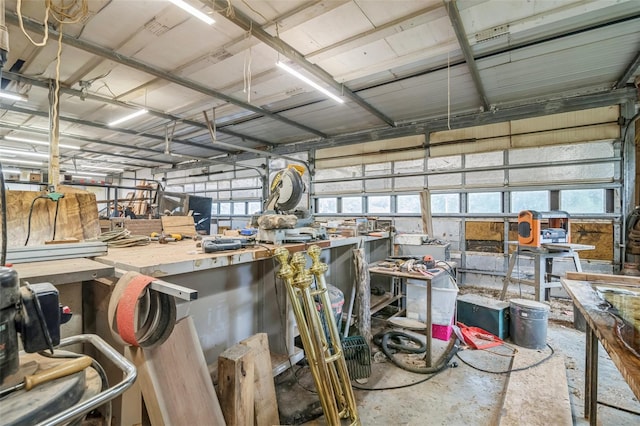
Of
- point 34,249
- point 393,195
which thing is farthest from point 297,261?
point 393,195

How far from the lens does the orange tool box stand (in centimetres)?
330

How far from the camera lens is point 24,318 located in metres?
0.63

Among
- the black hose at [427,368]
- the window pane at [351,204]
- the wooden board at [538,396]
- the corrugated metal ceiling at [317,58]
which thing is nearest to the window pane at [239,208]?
the corrugated metal ceiling at [317,58]

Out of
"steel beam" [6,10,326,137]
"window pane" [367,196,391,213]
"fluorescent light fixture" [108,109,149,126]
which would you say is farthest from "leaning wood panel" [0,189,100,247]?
"window pane" [367,196,391,213]

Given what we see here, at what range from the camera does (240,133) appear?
6.80 metres

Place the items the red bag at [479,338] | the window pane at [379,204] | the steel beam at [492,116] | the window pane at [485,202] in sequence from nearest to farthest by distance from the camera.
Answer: the red bag at [479,338] → the steel beam at [492,116] → the window pane at [485,202] → the window pane at [379,204]

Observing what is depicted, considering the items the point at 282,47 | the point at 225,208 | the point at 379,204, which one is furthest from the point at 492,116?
the point at 225,208

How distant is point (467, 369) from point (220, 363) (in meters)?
2.14

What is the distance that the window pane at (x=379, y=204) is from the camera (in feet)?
19.4

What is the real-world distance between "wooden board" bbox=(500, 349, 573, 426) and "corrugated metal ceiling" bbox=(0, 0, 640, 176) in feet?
10.2

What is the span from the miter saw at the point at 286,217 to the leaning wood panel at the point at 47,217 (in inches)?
48.7

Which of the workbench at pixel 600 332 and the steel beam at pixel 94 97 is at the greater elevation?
the steel beam at pixel 94 97

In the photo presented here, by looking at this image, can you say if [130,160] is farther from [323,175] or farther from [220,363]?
[220,363]

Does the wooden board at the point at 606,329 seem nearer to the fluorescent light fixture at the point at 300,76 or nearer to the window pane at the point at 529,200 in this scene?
the fluorescent light fixture at the point at 300,76
